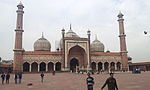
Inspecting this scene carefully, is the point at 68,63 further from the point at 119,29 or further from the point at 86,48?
the point at 119,29

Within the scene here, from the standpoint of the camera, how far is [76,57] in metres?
41.7

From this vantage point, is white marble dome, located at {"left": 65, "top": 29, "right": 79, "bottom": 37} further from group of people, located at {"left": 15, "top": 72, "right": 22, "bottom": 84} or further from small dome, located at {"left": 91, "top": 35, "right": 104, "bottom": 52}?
group of people, located at {"left": 15, "top": 72, "right": 22, "bottom": 84}

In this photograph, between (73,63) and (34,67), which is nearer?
(34,67)

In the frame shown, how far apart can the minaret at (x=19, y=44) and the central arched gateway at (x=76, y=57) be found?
34.1 ft

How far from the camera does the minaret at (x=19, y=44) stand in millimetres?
35375

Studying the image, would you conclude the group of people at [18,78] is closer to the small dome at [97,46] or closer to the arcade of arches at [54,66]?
the arcade of arches at [54,66]

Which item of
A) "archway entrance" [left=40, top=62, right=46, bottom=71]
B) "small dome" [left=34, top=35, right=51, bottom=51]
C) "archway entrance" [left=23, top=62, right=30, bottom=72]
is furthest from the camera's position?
"small dome" [left=34, top=35, right=51, bottom=51]

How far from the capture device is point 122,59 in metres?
42.6

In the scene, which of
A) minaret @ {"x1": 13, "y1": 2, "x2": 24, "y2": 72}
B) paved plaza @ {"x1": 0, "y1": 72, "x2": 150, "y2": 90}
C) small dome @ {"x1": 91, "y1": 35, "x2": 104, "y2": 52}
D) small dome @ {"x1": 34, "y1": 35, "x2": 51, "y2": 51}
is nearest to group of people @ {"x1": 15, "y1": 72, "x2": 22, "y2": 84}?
paved plaza @ {"x1": 0, "y1": 72, "x2": 150, "y2": 90}

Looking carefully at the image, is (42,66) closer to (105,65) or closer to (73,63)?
(73,63)

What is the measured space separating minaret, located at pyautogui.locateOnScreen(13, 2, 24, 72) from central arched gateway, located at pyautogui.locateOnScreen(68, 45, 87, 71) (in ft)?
34.1

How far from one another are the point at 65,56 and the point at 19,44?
30.9 ft

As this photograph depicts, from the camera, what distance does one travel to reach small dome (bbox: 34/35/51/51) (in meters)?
43.3

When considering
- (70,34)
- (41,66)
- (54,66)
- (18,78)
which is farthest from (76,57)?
(18,78)
